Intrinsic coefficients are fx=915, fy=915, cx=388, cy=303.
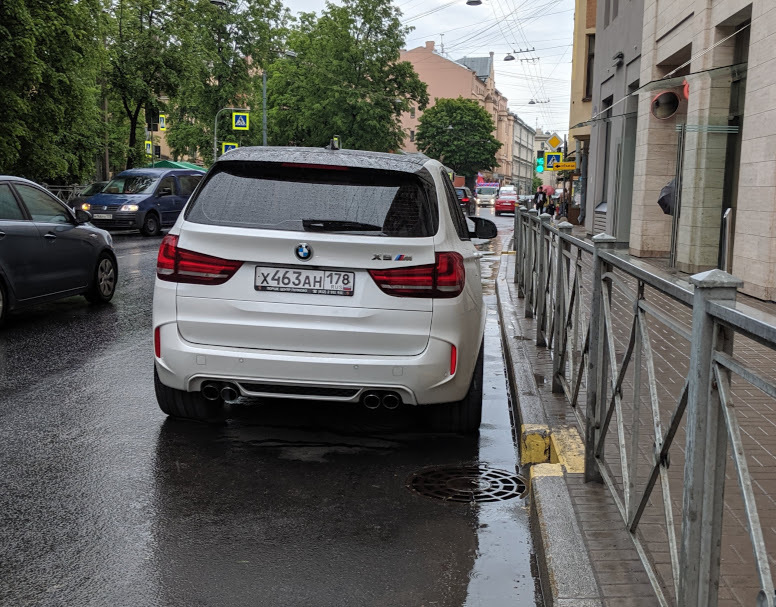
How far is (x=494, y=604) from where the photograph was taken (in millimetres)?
3408

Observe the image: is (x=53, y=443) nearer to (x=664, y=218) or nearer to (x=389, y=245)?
(x=389, y=245)

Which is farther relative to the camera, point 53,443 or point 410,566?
point 53,443

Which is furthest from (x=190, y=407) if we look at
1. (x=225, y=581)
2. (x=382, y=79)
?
(x=382, y=79)

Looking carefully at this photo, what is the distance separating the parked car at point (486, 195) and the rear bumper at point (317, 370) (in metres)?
75.2

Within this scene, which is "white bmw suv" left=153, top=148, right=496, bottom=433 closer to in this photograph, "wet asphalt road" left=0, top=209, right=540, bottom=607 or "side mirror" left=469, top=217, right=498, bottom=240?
"wet asphalt road" left=0, top=209, right=540, bottom=607

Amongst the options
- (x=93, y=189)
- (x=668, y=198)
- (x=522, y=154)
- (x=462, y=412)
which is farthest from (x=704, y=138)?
(x=522, y=154)

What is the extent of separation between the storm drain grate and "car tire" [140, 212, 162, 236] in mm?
22192

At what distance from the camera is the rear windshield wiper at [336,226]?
16.5 ft

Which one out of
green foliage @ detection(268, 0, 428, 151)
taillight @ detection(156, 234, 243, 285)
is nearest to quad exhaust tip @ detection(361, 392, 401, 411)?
taillight @ detection(156, 234, 243, 285)

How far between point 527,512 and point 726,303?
2324mm

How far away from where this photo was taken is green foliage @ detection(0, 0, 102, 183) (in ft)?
69.2

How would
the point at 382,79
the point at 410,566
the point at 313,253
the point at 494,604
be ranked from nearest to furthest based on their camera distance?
the point at 494,604 → the point at 410,566 → the point at 313,253 → the point at 382,79

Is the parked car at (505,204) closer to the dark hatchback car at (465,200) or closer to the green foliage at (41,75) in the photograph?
the dark hatchback car at (465,200)

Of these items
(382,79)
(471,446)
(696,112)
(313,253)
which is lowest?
(471,446)
